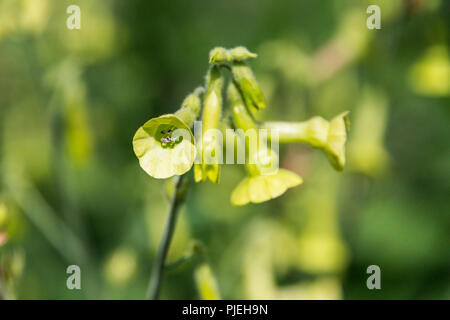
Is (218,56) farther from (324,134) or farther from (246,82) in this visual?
(324,134)

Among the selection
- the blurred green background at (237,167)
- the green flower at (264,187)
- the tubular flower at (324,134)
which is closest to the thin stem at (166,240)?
the green flower at (264,187)

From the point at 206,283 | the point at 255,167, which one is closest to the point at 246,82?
the point at 255,167

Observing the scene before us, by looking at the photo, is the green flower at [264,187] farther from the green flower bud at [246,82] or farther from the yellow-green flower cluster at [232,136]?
the green flower bud at [246,82]

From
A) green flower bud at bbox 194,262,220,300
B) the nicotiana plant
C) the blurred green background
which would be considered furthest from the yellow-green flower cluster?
the blurred green background

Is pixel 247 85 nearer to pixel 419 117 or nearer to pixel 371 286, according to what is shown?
pixel 371 286

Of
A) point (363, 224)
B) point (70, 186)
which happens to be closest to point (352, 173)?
point (363, 224)
